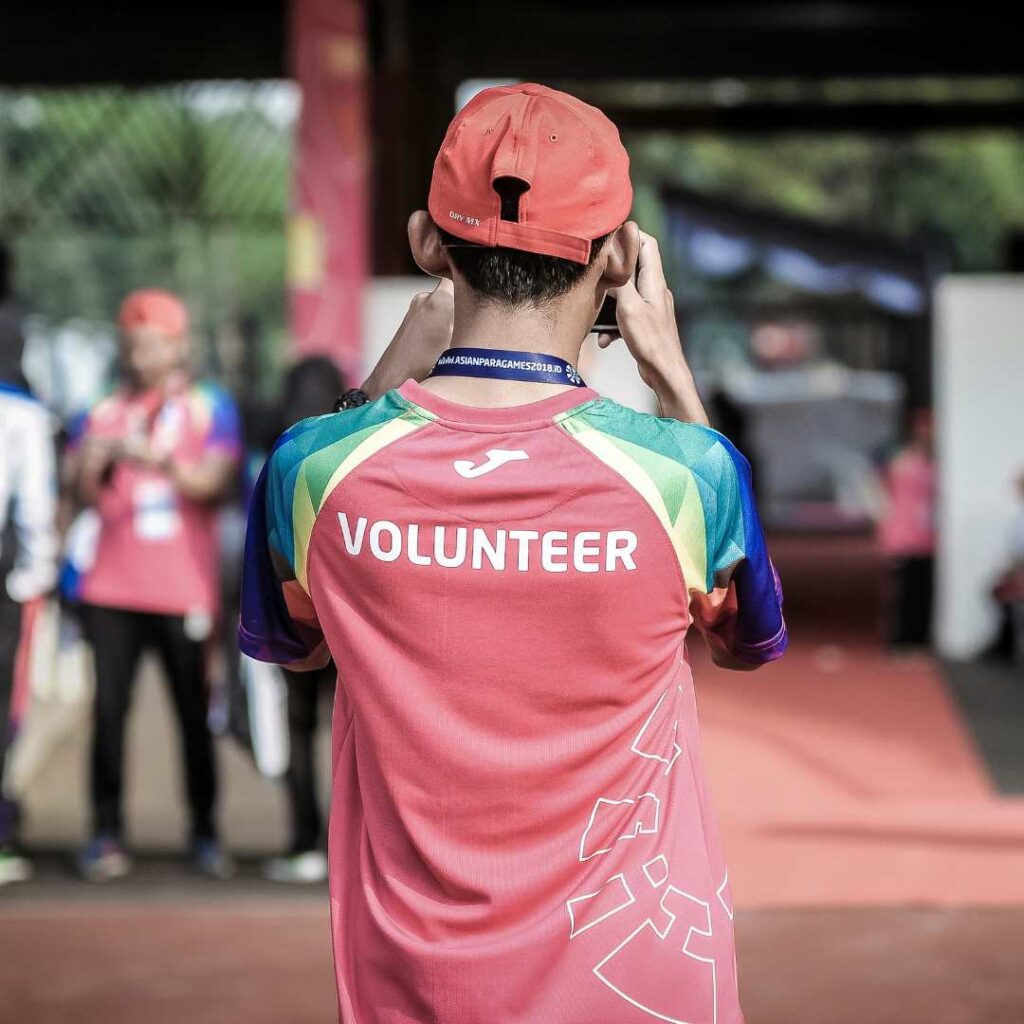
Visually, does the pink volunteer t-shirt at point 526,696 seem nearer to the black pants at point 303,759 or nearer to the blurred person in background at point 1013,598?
the black pants at point 303,759

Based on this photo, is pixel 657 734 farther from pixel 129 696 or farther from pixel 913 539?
pixel 913 539

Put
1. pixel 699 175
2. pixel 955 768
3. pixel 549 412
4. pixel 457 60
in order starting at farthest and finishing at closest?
pixel 699 175, pixel 457 60, pixel 955 768, pixel 549 412

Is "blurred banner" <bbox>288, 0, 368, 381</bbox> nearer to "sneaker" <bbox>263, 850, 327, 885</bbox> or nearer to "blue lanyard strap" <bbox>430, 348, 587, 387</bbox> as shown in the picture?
"sneaker" <bbox>263, 850, 327, 885</bbox>

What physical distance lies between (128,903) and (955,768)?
368 cm

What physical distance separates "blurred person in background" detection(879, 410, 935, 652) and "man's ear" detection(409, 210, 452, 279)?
9.71 meters

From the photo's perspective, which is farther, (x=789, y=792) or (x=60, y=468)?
(x=789, y=792)

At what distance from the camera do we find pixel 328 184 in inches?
431

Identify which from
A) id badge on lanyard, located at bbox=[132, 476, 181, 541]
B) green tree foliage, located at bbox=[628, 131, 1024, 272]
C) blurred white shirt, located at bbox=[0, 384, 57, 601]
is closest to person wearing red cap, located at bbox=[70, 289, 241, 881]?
id badge on lanyard, located at bbox=[132, 476, 181, 541]

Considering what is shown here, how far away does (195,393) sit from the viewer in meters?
5.52

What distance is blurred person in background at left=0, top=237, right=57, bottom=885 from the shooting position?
17.1 feet

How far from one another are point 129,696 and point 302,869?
2.72 ft

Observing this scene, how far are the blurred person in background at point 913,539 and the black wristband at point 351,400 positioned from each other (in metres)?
9.67

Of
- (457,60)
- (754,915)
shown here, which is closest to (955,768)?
(754,915)

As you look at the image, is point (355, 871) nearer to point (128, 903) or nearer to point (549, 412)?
point (549, 412)
